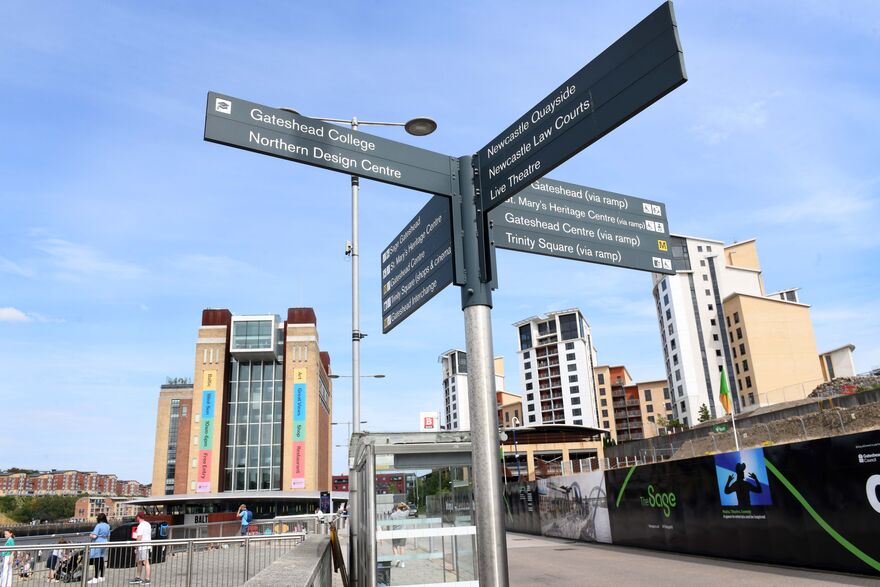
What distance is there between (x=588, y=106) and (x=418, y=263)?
2021 millimetres

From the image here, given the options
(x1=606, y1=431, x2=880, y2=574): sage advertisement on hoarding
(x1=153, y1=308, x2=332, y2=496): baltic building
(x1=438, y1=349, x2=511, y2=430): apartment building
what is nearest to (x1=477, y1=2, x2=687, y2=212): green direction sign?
(x1=606, y1=431, x2=880, y2=574): sage advertisement on hoarding

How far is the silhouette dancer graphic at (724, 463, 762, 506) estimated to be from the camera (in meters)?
15.8

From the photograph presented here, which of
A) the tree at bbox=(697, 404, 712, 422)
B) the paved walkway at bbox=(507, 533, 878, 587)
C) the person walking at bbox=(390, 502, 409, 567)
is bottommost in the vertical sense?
the paved walkway at bbox=(507, 533, 878, 587)

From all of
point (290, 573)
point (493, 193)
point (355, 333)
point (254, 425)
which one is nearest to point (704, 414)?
point (254, 425)

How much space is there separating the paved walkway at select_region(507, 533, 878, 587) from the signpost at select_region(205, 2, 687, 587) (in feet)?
34.8

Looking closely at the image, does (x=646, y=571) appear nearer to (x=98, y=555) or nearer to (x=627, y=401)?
(x=98, y=555)

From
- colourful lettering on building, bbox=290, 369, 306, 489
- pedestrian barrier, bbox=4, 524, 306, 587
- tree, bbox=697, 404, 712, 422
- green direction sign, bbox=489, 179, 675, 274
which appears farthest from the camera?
tree, bbox=697, 404, 712, 422

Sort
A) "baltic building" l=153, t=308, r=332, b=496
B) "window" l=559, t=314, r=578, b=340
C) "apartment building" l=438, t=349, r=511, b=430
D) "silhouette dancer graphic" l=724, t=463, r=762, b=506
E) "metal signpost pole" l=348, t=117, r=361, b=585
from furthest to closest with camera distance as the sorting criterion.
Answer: "apartment building" l=438, t=349, r=511, b=430 → "window" l=559, t=314, r=578, b=340 → "baltic building" l=153, t=308, r=332, b=496 → "silhouette dancer graphic" l=724, t=463, r=762, b=506 → "metal signpost pole" l=348, t=117, r=361, b=585

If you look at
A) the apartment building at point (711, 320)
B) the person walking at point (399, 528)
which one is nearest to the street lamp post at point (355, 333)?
the person walking at point (399, 528)

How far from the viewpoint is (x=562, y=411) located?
383 ft

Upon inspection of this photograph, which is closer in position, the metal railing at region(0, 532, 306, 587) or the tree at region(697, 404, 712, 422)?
the metal railing at region(0, 532, 306, 587)

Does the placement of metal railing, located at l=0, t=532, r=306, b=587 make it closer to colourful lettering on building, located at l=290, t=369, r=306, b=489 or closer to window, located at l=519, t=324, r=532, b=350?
colourful lettering on building, located at l=290, t=369, r=306, b=489

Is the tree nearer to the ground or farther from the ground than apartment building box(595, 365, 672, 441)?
nearer to the ground

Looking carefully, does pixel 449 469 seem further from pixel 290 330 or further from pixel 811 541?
pixel 290 330
